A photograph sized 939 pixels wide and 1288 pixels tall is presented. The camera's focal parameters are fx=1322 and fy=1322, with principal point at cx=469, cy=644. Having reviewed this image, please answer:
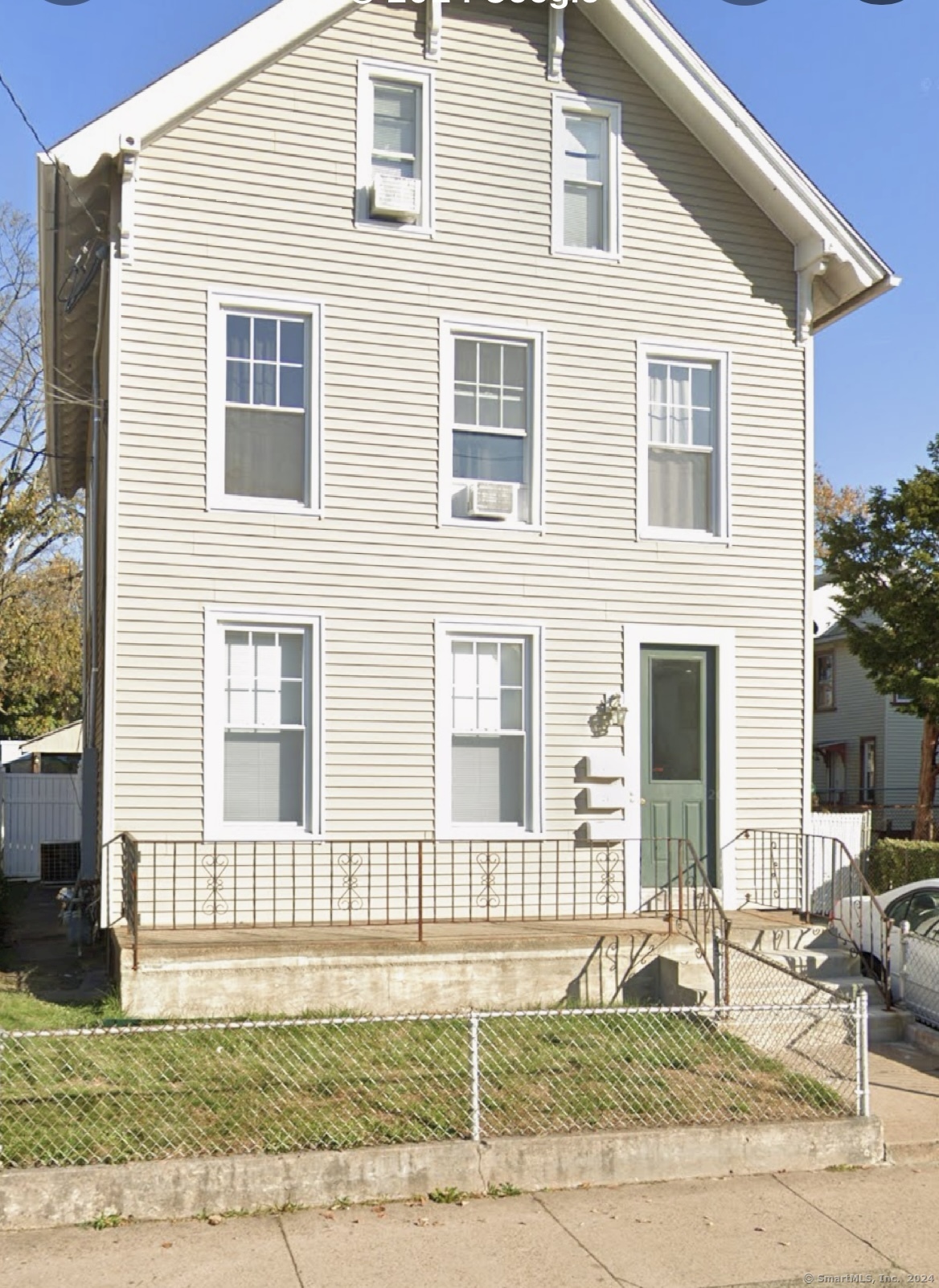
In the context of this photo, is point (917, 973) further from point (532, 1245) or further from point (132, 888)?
point (132, 888)

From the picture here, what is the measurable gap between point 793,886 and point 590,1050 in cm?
456

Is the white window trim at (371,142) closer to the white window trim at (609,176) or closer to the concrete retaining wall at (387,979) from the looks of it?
the white window trim at (609,176)

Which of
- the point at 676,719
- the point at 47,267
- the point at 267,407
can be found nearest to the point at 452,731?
the point at 676,719

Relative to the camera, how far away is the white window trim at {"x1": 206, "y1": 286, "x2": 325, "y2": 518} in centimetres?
1180

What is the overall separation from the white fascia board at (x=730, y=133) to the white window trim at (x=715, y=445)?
1.50 metres

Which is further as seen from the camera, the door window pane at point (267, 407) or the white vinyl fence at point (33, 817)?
the white vinyl fence at point (33, 817)

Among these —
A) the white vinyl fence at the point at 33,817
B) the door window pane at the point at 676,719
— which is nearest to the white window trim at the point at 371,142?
the door window pane at the point at 676,719

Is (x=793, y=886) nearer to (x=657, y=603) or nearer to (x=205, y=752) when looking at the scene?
(x=657, y=603)

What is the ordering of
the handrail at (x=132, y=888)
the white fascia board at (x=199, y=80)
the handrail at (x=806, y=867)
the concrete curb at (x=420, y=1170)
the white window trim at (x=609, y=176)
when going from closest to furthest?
the concrete curb at (x=420, y=1170) < the handrail at (x=132, y=888) < the white fascia board at (x=199, y=80) < the handrail at (x=806, y=867) < the white window trim at (x=609, y=176)

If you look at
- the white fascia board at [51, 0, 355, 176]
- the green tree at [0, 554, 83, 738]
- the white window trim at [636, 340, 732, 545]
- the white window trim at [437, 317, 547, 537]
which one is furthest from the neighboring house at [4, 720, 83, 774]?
the white fascia board at [51, 0, 355, 176]

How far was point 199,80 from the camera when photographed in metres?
11.6

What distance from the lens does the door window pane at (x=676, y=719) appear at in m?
13.1

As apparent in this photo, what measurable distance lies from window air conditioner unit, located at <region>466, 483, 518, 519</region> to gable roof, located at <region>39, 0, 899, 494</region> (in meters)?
3.80

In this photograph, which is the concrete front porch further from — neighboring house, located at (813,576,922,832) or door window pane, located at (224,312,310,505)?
neighboring house, located at (813,576,922,832)
